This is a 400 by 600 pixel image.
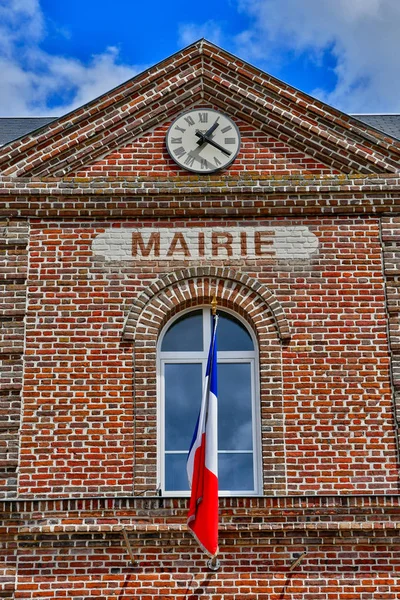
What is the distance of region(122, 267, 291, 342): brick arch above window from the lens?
12.6 meters

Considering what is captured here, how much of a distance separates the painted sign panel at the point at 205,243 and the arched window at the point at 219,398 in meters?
0.74

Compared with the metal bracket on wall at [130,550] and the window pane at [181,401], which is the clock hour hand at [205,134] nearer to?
the window pane at [181,401]

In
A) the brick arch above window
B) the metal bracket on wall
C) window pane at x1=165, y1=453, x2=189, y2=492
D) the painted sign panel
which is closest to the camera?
the metal bracket on wall

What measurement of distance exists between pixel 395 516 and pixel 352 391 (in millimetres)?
1491

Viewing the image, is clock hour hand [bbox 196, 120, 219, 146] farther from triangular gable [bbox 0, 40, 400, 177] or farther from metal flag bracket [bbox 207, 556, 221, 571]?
metal flag bracket [bbox 207, 556, 221, 571]

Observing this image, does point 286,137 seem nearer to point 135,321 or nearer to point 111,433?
point 135,321

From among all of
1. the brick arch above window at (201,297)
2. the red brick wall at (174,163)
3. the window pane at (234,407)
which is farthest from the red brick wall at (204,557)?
the red brick wall at (174,163)

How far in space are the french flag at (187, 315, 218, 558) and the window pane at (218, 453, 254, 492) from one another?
2.88 feet

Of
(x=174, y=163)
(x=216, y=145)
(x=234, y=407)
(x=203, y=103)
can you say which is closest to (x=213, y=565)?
(x=234, y=407)

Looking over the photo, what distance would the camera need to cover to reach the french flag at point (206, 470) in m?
10.9

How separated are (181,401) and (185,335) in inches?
32.0

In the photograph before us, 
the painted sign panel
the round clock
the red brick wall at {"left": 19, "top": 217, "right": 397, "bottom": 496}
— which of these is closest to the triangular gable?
the round clock

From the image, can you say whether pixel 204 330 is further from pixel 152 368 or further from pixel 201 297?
pixel 152 368

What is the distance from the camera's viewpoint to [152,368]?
12406mm
